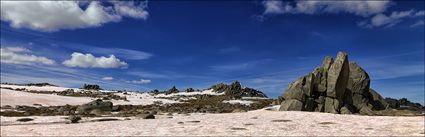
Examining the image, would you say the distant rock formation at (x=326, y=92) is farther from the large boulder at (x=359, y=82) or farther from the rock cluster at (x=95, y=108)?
the rock cluster at (x=95, y=108)

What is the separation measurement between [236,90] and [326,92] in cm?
7077

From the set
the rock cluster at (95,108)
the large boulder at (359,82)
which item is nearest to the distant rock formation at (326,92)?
the large boulder at (359,82)

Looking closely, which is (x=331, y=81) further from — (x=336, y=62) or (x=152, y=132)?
(x=152, y=132)

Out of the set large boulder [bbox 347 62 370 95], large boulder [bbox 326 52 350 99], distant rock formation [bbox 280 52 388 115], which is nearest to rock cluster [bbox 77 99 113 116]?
distant rock formation [bbox 280 52 388 115]

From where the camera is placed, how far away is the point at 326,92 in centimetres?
6269

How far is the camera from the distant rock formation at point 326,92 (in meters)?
60.1

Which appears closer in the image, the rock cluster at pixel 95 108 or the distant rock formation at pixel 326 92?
the distant rock formation at pixel 326 92

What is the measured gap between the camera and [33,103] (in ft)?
246

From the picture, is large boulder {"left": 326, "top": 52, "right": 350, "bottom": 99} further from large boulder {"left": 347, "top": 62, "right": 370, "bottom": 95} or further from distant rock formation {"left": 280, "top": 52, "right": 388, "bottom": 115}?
large boulder {"left": 347, "top": 62, "right": 370, "bottom": 95}

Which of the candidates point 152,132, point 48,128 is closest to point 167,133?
point 152,132

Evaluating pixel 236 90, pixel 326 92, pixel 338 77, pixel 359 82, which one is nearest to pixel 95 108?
pixel 326 92

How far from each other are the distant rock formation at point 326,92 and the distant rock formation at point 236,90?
59446 mm

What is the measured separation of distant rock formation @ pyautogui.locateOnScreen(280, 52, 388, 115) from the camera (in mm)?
60125

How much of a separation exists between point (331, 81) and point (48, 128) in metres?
41.5
